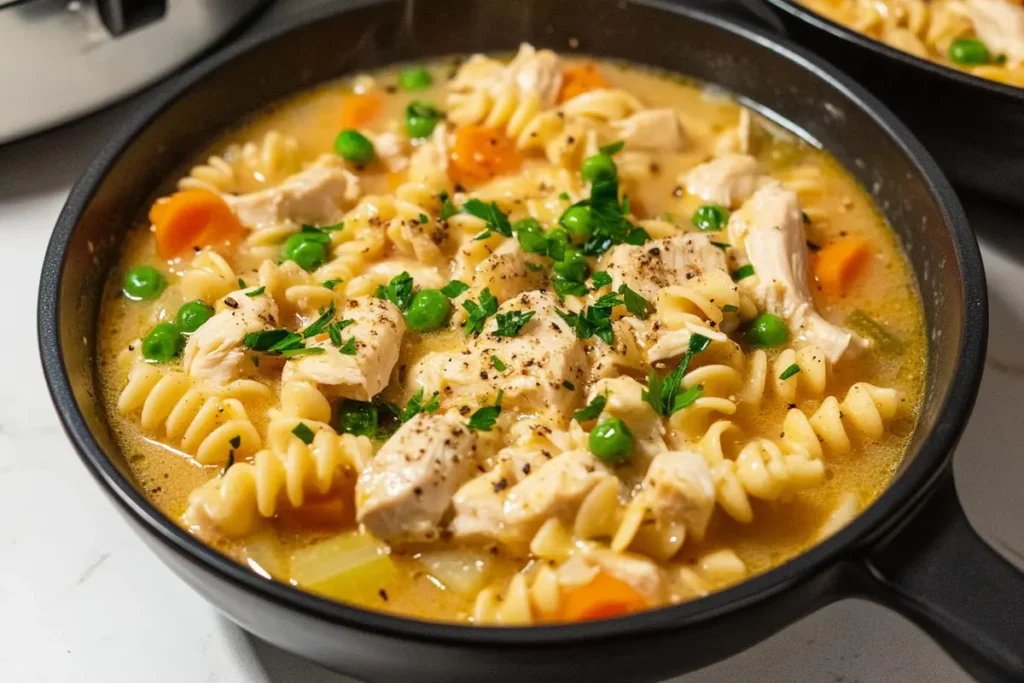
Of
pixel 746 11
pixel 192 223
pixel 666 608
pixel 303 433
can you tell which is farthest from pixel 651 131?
pixel 666 608

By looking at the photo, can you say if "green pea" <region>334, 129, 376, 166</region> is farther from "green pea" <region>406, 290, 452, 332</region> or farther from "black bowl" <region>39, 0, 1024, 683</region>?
"green pea" <region>406, 290, 452, 332</region>

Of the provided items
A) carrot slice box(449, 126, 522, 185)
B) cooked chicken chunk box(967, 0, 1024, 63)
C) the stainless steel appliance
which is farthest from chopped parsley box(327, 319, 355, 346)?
cooked chicken chunk box(967, 0, 1024, 63)

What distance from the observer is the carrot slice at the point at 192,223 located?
2.98 metres

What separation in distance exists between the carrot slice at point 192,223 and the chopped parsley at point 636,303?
1.18 metres

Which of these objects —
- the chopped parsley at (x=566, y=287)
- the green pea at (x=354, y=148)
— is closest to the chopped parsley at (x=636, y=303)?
the chopped parsley at (x=566, y=287)

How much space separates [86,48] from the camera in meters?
3.37

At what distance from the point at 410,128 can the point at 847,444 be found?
1.76m

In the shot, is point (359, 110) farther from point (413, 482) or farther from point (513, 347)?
point (413, 482)

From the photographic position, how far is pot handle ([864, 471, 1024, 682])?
1743 millimetres

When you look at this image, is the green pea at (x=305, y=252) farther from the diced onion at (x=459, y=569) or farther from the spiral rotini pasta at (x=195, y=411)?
the diced onion at (x=459, y=569)

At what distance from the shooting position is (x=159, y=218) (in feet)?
9.84

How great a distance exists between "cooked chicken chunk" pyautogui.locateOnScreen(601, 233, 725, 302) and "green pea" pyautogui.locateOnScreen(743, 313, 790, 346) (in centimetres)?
20

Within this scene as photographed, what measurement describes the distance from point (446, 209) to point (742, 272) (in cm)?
87

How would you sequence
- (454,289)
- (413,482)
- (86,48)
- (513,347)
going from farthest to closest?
(86,48) → (454,289) → (513,347) → (413,482)
